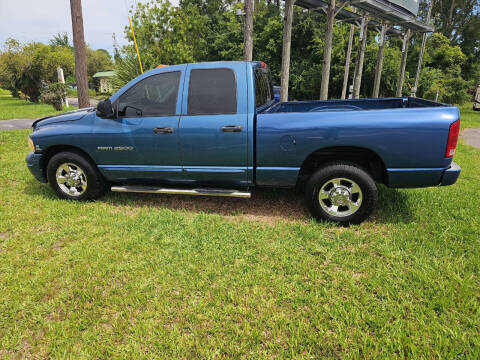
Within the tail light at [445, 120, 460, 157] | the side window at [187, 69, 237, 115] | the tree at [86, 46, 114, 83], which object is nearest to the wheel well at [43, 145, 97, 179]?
the side window at [187, 69, 237, 115]

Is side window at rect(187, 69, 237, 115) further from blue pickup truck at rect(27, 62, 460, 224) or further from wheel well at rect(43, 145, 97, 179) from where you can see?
wheel well at rect(43, 145, 97, 179)

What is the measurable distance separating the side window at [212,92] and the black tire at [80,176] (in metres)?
1.70

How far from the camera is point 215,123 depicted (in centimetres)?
369

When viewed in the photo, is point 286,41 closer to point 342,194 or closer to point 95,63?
point 342,194

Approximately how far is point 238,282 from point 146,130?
226 centimetres

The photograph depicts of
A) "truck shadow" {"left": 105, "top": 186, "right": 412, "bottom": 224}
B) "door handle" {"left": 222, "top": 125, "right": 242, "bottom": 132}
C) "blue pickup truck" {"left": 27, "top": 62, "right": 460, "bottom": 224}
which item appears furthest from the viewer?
"truck shadow" {"left": 105, "top": 186, "right": 412, "bottom": 224}

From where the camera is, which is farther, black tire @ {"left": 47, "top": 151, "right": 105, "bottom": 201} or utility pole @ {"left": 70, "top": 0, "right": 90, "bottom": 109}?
utility pole @ {"left": 70, "top": 0, "right": 90, "bottom": 109}

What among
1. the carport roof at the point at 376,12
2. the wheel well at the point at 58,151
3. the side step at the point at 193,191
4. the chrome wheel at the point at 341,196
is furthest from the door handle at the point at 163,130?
the carport roof at the point at 376,12

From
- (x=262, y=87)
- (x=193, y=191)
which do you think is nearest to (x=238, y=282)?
(x=193, y=191)

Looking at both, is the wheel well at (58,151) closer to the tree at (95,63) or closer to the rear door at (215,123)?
the rear door at (215,123)

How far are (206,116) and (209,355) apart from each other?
8.48 feet

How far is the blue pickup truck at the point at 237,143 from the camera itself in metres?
3.27

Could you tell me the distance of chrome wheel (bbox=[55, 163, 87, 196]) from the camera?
442cm

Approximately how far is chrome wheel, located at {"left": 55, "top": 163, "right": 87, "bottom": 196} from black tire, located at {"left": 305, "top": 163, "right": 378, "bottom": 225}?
10.4ft
